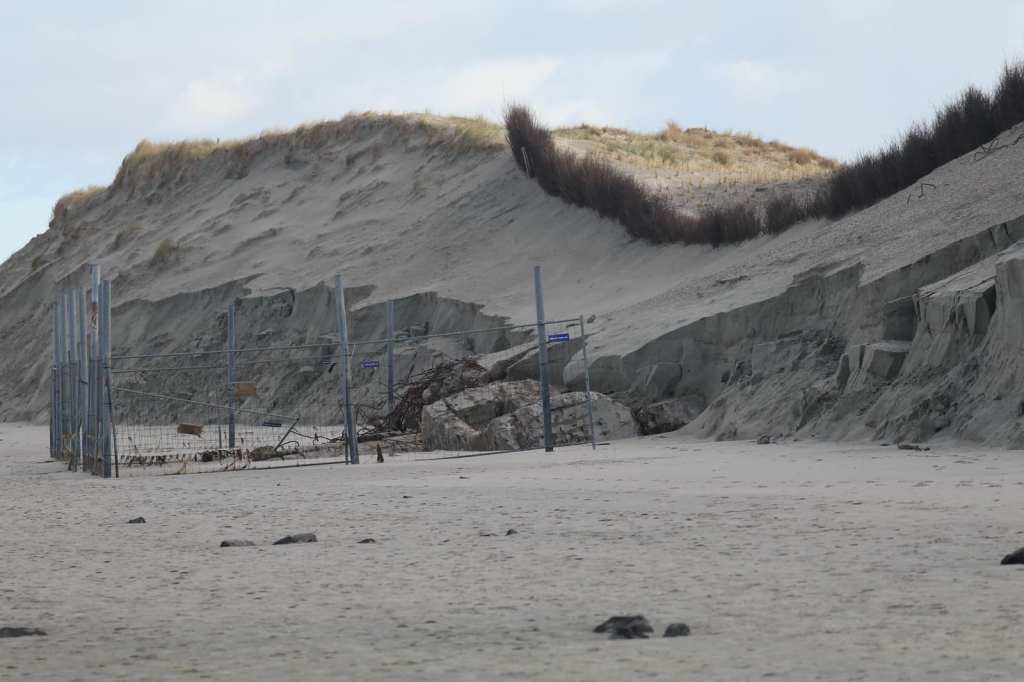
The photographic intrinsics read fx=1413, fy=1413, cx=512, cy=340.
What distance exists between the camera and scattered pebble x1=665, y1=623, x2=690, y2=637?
4656mm

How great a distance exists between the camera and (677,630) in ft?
15.3

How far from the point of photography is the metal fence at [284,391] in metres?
17.5

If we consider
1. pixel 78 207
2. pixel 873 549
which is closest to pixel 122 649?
pixel 873 549

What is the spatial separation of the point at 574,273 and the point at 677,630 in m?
26.3

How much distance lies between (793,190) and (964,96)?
29.9ft

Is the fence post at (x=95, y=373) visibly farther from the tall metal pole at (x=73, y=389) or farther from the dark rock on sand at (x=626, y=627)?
the dark rock on sand at (x=626, y=627)

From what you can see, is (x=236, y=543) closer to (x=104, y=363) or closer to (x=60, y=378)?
(x=104, y=363)

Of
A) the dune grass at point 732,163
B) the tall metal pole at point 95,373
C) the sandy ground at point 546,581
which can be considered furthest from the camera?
the dune grass at point 732,163

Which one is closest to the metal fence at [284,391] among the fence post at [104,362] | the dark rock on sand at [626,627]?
the fence post at [104,362]

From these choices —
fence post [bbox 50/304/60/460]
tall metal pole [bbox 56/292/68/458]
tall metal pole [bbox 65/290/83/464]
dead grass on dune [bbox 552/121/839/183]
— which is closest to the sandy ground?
tall metal pole [bbox 65/290/83/464]

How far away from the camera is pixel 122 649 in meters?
4.79

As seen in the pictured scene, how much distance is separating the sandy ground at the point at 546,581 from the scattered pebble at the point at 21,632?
11cm

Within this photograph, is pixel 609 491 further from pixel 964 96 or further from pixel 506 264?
pixel 506 264

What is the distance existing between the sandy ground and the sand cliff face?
318 centimetres
